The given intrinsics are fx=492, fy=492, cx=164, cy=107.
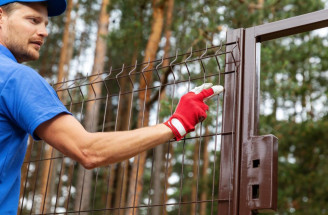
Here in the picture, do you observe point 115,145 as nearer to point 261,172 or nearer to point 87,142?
point 87,142

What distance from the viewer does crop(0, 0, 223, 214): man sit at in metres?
1.58

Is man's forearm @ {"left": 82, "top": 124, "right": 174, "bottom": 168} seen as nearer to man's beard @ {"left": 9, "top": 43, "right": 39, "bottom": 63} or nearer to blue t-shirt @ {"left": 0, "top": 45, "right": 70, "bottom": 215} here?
blue t-shirt @ {"left": 0, "top": 45, "right": 70, "bottom": 215}

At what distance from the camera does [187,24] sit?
12.4 m

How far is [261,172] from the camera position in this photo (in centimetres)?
220

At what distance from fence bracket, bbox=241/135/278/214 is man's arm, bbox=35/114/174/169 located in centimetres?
71

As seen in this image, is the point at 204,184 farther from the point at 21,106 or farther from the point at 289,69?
the point at 21,106

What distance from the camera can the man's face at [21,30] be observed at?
6.02 ft

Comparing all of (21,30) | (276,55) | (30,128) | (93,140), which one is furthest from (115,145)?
(276,55)

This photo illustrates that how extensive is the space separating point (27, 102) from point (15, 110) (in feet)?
0.17

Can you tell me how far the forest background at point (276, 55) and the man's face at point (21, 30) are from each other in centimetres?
881

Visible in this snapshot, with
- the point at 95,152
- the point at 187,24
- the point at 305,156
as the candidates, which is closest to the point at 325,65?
the point at 305,156

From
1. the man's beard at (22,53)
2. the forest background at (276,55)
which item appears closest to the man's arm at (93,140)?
the man's beard at (22,53)

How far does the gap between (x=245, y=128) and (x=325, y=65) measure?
11394mm

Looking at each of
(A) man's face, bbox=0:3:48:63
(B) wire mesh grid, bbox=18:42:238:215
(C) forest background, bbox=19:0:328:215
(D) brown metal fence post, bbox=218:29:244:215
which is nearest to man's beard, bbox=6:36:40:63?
(A) man's face, bbox=0:3:48:63
